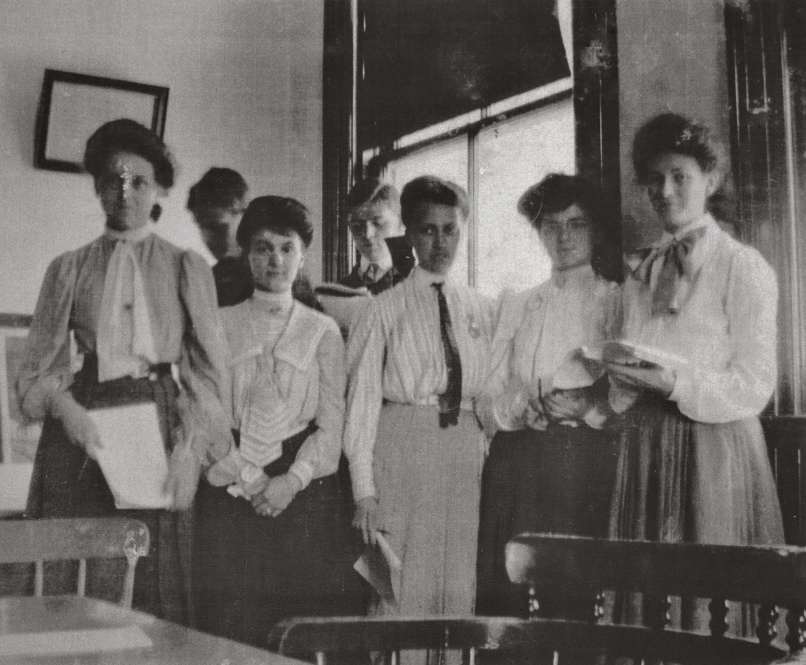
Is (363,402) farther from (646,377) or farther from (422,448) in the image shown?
(646,377)

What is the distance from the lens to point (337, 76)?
2189mm

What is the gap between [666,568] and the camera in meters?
1.46

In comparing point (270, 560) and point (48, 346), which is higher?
point (48, 346)

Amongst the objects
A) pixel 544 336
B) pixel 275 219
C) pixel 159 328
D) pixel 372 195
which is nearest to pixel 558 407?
pixel 544 336

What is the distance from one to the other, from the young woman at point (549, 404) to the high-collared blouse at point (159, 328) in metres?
0.57

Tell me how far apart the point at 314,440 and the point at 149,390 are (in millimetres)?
346

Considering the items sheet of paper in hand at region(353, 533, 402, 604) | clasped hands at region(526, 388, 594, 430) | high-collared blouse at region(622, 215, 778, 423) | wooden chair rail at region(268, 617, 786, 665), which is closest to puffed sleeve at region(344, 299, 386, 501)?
sheet of paper in hand at region(353, 533, 402, 604)

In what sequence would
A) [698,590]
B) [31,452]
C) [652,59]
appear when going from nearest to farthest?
[698,590]
[31,452]
[652,59]

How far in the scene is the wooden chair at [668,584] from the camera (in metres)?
1.33

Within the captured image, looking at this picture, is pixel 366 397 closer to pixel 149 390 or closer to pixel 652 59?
pixel 149 390

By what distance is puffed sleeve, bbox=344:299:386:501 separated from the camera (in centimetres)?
210

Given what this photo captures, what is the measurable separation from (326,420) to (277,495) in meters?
0.18

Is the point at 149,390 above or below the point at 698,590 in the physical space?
above

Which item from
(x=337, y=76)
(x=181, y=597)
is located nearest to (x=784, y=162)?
(x=337, y=76)
